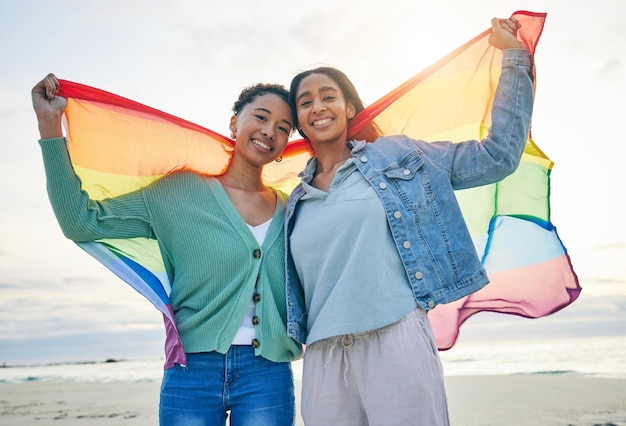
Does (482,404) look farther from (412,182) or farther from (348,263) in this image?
(348,263)

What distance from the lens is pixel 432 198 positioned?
2557mm

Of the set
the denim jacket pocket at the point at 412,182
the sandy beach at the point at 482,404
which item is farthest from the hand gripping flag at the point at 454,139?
the sandy beach at the point at 482,404

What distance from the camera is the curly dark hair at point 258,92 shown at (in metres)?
3.11

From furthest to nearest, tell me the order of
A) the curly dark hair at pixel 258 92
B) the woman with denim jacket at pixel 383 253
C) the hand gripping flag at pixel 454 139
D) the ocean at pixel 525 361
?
the ocean at pixel 525 361
the curly dark hair at pixel 258 92
the hand gripping flag at pixel 454 139
the woman with denim jacket at pixel 383 253

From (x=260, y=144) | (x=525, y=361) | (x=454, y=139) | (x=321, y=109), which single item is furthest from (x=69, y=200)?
(x=525, y=361)

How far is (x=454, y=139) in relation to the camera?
3064 mm

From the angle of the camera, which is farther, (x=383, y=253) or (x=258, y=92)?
(x=258, y=92)

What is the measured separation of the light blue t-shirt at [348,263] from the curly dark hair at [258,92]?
69cm

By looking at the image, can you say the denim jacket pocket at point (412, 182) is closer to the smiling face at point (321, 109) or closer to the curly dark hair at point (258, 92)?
the smiling face at point (321, 109)

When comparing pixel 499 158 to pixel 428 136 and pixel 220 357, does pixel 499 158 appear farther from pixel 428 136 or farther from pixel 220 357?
pixel 220 357

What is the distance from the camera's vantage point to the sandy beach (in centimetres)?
579

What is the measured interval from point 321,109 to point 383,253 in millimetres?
829

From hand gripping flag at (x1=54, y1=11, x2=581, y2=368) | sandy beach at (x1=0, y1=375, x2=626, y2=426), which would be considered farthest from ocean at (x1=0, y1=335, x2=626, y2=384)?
hand gripping flag at (x1=54, y1=11, x2=581, y2=368)

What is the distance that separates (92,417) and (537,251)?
564cm
